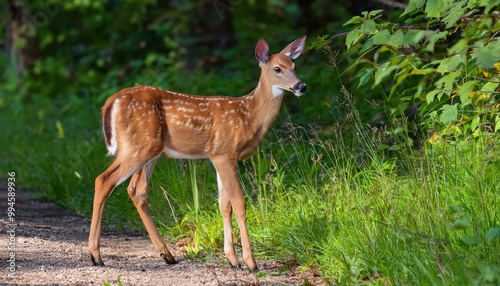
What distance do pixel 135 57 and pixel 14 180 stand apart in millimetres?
7167

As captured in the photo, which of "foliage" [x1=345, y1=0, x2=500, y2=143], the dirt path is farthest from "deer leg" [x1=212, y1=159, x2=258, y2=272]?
"foliage" [x1=345, y1=0, x2=500, y2=143]

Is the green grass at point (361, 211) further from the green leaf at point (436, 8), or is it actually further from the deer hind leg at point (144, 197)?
the green leaf at point (436, 8)

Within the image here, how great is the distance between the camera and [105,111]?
6445 mm

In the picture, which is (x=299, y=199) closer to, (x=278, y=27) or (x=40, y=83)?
(x=278, y=27)

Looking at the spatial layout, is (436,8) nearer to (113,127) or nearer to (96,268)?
(113,127)

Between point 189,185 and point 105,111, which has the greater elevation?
point 105,111

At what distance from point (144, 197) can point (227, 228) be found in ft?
2.23

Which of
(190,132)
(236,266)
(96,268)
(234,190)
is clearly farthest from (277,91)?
(96,268)

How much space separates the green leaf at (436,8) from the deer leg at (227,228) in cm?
180

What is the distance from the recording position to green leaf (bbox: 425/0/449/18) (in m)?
5.84

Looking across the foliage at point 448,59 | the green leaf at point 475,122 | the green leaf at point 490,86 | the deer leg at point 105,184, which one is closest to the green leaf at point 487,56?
the foliage at point 448,59

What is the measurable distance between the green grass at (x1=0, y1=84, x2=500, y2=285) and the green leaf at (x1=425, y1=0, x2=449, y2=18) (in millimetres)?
848

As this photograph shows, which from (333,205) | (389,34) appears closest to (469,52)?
(389,34)

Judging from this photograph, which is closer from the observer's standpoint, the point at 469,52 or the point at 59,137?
the point at 469,52
